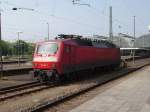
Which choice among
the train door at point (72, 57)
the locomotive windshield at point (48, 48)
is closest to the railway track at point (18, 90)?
the locomotive windshield at point (48, 48)

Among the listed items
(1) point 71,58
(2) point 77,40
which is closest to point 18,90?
(1) point 71,58

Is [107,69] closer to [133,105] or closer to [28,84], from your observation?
[28,84]

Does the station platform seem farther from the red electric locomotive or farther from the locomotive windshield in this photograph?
the locomotive windshield

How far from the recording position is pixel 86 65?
27.5 metres

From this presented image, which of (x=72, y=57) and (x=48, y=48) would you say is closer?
(x=48, y=48)

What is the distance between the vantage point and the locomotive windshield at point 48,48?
76.7ft

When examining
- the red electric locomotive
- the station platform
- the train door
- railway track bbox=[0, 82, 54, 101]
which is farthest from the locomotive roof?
the station platform

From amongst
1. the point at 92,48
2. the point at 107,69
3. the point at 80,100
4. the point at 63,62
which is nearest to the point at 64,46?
the point at 63,62

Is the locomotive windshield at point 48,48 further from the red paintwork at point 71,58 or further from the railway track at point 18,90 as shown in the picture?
the railway track at point 18,90

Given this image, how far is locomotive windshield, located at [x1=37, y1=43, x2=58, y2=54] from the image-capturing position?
2338 cm

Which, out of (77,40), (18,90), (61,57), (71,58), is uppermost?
(77,40)

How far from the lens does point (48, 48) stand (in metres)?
23.7

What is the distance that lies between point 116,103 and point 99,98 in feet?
5.29

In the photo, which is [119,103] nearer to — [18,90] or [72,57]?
[18,90]
